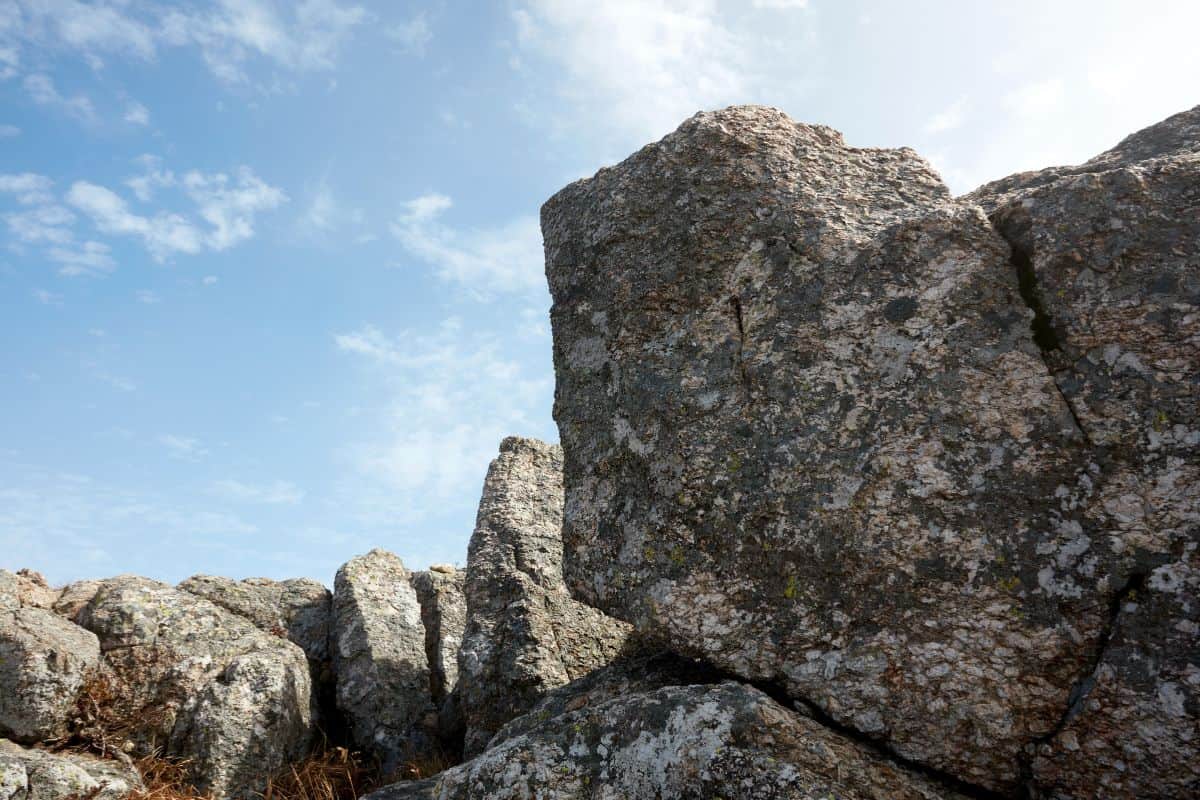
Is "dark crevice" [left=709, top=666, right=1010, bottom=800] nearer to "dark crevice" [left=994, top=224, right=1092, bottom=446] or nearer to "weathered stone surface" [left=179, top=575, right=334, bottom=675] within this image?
"dark crevice" [left=994, top=224, right=1092, bottom=446]

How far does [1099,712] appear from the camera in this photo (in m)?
4.21

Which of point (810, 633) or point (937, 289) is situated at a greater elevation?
point (937, 289)

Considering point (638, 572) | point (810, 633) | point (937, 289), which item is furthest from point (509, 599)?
point (937, 289)

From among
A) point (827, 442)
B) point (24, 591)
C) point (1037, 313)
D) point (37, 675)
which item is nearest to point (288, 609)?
point (24, 591)

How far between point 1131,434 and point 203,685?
294 inches

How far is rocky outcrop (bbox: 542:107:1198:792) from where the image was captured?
4.50 metres

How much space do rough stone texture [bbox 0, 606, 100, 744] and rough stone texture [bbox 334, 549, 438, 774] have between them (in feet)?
7.39

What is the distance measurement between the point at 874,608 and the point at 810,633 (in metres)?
0.38

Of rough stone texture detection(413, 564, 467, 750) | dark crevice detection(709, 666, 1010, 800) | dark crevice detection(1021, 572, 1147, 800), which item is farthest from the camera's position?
rough stone texture detection(413, 564, 467, 750)

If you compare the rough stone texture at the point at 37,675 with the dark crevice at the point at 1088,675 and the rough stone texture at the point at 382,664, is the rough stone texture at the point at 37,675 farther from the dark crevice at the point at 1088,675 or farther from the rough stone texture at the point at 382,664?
the dark crevice at the point at 1088,675

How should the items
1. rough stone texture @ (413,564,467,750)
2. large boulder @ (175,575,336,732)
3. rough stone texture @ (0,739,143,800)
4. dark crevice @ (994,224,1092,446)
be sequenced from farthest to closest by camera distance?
large boulder @ (175,575,336,732)
rough stone texture @ (413,564,467,750)
rough stone texture @ (0,739,143,800)
dark crevice @ (994,224,1092,446)

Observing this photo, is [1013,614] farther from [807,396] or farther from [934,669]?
[807,396]

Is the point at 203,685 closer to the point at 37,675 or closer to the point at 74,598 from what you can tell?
the point at 37,675

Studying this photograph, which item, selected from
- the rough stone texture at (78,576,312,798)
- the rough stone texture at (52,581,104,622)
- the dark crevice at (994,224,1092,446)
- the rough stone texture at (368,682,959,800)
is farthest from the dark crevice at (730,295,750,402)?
the rough stone texture at (52,581,104,622)
